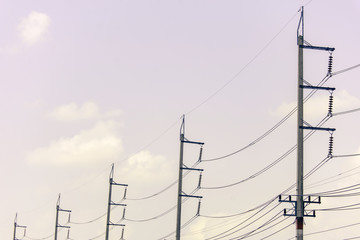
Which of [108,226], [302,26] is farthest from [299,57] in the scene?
[108,226]

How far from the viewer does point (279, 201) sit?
4075 centimetres

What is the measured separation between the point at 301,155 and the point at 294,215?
3.12 meters

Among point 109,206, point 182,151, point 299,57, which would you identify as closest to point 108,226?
point 109,206

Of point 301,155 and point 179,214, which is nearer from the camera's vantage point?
point 301,155

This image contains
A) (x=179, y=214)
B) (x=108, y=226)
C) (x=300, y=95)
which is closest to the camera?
(x=300, y=95)

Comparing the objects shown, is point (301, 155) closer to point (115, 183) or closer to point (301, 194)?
point (301, 194)

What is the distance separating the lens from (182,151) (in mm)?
64250

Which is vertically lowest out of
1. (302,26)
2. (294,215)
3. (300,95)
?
(294,215)

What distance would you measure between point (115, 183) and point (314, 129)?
49527 mm

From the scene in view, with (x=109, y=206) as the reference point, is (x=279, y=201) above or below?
below

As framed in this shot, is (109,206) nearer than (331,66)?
No

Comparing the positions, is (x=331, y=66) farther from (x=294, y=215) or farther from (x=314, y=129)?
(x=294, y=215)

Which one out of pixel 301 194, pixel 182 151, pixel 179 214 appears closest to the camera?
pixel 301 194

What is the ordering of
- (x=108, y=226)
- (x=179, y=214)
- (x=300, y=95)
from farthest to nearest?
(x=108, y=226), (x=179, y=214), (x=300, y=95)
